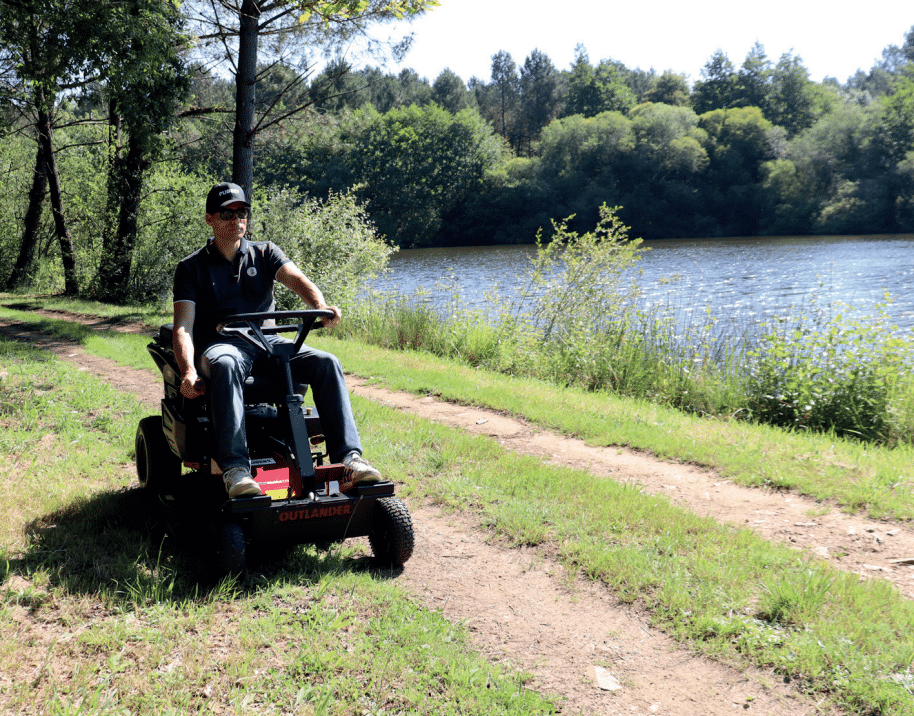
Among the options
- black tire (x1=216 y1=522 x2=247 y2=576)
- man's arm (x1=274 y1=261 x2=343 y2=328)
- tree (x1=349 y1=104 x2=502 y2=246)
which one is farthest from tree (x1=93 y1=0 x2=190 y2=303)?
tree (x1=349 y1=104 x2=502 y2=246)

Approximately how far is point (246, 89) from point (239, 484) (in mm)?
10424

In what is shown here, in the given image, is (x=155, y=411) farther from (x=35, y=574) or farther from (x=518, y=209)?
(x=518, y=209)

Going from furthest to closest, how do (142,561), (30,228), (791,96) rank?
(791,96) < (30,228) < (142,561)

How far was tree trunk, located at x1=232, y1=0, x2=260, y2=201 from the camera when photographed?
38.2 ft

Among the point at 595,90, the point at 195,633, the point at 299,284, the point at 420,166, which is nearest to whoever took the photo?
the point at 195,633

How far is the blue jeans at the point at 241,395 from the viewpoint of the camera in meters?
3.44

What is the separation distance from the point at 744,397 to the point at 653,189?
56.7 metres

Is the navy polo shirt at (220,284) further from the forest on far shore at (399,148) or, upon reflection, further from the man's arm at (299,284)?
the forest on far shore at (399,148)

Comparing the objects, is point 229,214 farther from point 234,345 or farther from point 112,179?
point 112,179

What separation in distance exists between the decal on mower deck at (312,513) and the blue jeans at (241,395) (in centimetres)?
29

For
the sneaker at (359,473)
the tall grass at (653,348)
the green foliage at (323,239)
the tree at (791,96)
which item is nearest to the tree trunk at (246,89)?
the tall grass at (653,348)

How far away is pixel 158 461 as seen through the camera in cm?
420

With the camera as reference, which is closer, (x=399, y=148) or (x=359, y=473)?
(x=359, y=473)

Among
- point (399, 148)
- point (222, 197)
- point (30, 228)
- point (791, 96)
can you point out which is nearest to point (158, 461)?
point (222, 197)
